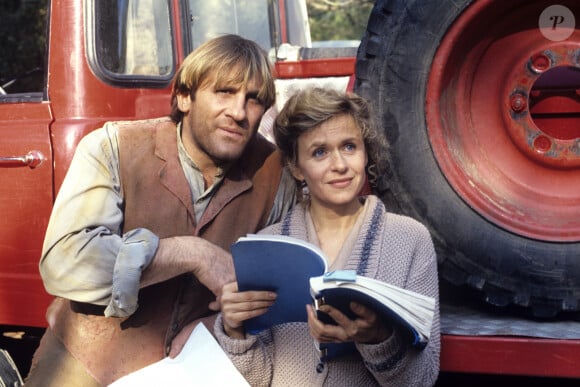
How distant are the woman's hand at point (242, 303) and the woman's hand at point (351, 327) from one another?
0.10 m

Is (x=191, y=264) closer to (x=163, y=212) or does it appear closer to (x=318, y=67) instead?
(x=163, y=212)

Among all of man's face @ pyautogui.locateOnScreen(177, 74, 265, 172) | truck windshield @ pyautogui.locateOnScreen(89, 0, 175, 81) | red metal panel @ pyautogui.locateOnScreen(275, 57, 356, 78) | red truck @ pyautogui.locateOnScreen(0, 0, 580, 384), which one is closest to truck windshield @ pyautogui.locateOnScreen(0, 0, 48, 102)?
truck windshield @ pyautogui.locateOnScreen(89, 0, 175, 81)

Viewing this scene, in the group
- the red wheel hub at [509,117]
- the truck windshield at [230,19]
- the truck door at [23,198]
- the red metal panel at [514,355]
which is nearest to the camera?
the red metal panel at [514,355]

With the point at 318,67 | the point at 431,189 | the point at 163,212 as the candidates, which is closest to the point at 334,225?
the point at 431,189

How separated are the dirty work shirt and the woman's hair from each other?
410mm

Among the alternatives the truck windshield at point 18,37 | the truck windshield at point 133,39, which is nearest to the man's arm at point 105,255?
the truck windshield at point 133,39

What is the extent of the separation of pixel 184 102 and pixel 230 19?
0.96 meters

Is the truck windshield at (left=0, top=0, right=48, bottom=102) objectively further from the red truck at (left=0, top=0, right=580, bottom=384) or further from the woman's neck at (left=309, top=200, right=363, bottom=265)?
the woman's neck at (left=309, top=200, right=363, bottom=265)

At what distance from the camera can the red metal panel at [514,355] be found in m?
2.03

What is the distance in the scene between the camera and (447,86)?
236cm

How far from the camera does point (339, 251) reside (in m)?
2.08

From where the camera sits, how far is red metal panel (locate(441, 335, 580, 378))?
2.03 meters

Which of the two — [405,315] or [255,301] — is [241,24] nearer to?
[255,301]

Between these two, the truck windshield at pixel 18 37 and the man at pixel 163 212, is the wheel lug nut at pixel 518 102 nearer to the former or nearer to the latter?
the man at pixel 163 212
